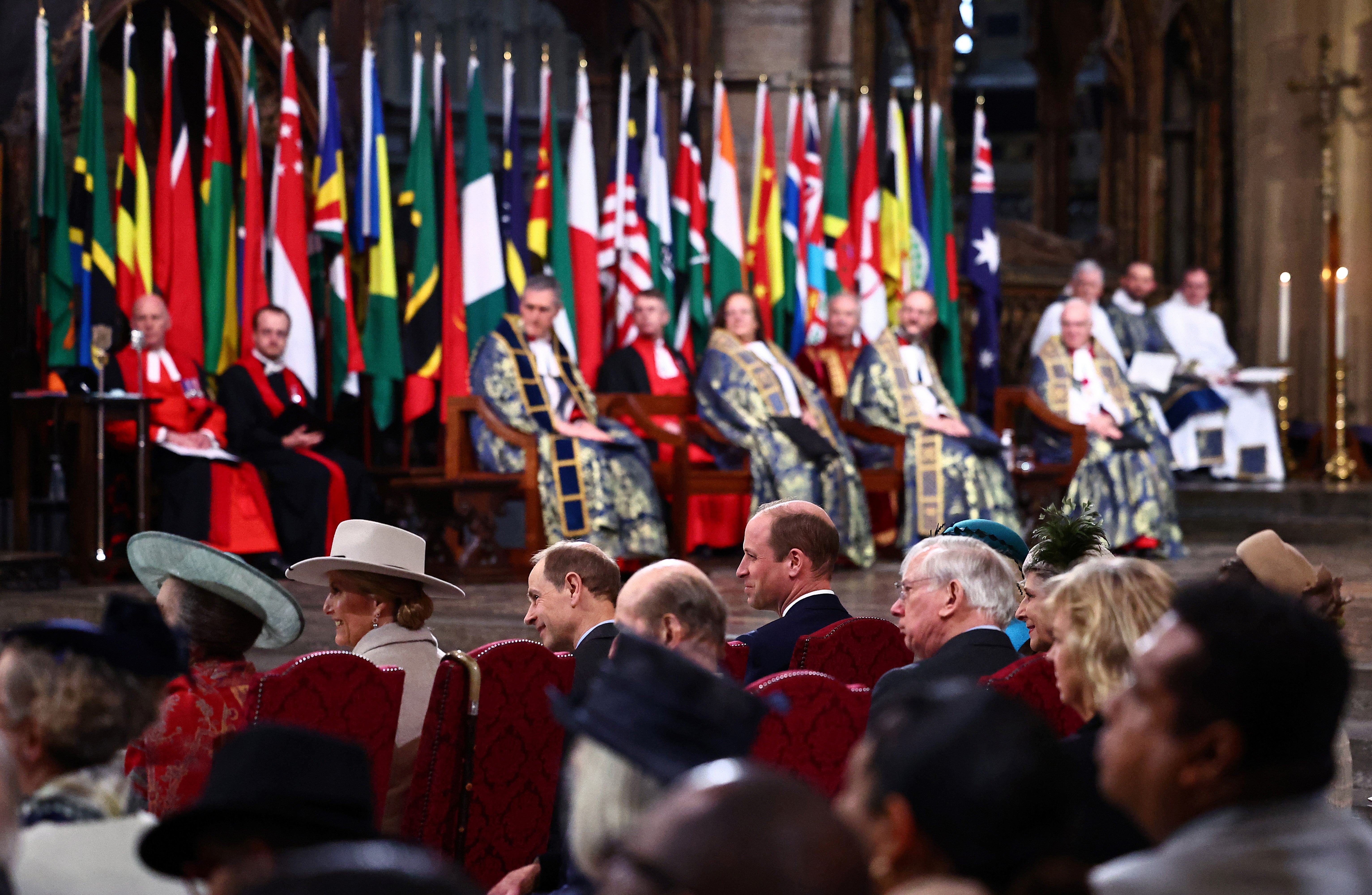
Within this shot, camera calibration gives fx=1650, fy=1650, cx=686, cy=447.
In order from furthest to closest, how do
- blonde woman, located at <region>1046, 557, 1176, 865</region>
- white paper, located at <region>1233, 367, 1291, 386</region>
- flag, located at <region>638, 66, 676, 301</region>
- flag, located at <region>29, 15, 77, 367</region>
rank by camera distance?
white paper, located at <region>1233, 367, 1291, 386</region> < flag, located at <region>638, 66, 676, 301</region> < flag, located at <region>29, 15, 77, 367</region> < blonde woman, located at <region>1046, 557, 1176, 865</region>

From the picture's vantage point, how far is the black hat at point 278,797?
Answer: 1.68 meters

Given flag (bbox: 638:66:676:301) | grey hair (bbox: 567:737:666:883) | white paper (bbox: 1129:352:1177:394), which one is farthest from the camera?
white paper (bbox: 1129:352:1177:394)

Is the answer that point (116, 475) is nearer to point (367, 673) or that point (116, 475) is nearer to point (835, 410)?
point (835, 410)

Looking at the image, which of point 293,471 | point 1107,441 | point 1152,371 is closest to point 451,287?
point 293,471

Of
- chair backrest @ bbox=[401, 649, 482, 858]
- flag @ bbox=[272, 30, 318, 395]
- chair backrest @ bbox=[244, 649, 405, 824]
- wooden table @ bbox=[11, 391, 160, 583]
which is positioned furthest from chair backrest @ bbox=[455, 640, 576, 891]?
flag @ bbox=[272, 30, 318, 395]

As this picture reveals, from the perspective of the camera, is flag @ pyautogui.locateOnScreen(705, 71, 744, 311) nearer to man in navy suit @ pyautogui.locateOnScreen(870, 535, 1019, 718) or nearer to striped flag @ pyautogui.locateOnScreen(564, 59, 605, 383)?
striped flag @ pyautogui.locateOnScreen(564, 59, 605, 383)

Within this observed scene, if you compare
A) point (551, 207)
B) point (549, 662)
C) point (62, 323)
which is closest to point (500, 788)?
point (549, 662)

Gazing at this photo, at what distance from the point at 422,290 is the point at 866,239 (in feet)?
9.24

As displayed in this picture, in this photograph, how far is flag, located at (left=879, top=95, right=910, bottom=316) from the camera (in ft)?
32.5

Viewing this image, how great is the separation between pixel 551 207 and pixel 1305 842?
7561 millimetres

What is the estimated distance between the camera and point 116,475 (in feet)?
24.1

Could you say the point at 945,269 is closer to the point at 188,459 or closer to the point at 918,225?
the point at 918,225

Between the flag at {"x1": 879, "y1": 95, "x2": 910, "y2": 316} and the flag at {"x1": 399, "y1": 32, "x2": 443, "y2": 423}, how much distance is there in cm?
286

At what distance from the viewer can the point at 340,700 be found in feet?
9.62
